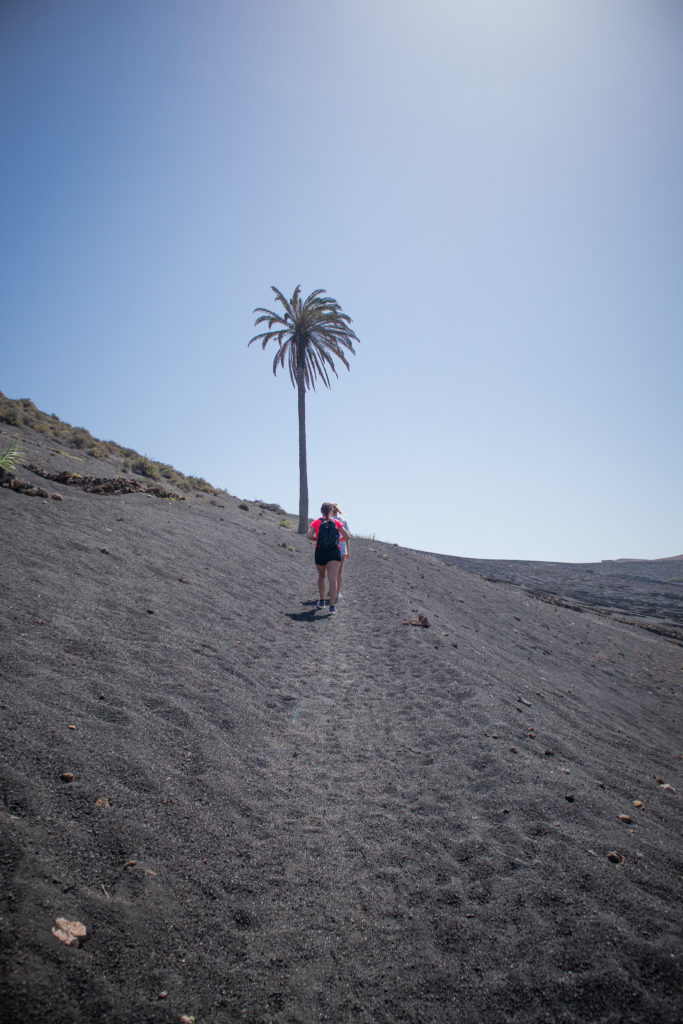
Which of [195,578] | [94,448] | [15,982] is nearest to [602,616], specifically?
[195,578]

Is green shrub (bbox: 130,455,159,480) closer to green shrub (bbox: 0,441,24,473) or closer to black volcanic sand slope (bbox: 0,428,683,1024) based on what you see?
green shrub (bbox: 0,441,24,473)

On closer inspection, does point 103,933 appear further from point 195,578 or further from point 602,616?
point 602,616

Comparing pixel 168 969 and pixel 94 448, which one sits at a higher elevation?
pixel 94 448

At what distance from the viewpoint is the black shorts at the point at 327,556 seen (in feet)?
33.0

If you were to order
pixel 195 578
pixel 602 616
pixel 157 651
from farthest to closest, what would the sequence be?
pixel 602 616, pixel 195 578, pixel 157 651

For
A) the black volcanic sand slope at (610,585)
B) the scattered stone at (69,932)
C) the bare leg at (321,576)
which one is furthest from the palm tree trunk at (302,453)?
the scattered stone at (69,932)

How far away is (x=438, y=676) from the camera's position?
6.97 meters

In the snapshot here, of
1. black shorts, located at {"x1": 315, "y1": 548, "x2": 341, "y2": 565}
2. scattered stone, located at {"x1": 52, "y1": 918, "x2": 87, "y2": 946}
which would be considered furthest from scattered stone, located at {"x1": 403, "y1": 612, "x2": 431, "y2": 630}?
scattered stone, located at {"x1": 52, "y1": 918, "x2": 87, "y2": 946}

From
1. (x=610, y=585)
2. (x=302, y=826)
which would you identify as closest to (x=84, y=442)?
(x=302, y=826)

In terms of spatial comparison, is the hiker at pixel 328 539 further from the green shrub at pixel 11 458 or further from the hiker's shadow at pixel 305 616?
the green shrub at pixel 11 458

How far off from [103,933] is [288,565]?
11.9 m

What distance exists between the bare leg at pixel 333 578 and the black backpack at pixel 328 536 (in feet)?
1.35

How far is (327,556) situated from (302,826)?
21.4 feet

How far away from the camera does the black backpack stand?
32.9 feet
